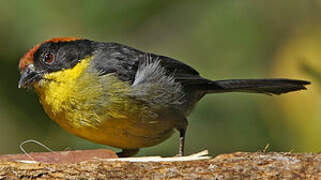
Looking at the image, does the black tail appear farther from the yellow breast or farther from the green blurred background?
the yellow breast

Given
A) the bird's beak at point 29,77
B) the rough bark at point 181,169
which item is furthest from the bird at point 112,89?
the rough bark at point 181,169

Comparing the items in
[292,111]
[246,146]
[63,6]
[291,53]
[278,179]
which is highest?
[63,6]

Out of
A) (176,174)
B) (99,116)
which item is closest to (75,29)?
(99,116)

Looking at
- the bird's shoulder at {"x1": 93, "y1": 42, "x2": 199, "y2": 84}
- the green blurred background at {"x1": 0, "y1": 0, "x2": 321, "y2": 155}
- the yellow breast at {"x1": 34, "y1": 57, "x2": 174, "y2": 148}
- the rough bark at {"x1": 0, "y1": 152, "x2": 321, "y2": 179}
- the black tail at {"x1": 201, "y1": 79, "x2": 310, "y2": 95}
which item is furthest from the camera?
the green blurred background at {"x1": 0, "y1": 0, "x2": 321, "y2": 155}

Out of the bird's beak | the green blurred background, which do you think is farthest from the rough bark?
the green blurred background

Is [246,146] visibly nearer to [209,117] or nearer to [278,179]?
[209,117]
